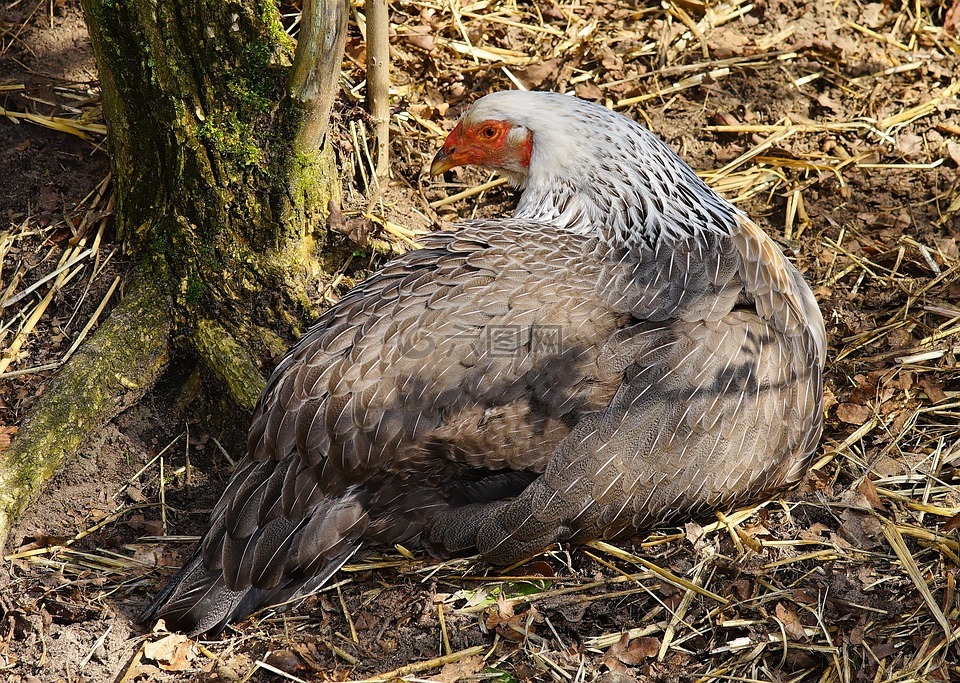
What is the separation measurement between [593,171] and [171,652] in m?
2.54

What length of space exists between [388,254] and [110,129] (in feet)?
4.42

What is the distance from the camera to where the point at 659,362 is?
3.34 metres

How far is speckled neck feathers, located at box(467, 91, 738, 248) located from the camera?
12.3 feet

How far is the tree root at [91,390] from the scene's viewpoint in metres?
3.65

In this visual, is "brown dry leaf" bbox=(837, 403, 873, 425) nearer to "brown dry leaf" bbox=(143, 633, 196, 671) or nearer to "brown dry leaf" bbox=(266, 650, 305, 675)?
"brown dry leaf" bbox=(266, 650, 305, 675)

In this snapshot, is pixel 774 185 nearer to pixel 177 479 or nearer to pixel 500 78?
pixel 500 78

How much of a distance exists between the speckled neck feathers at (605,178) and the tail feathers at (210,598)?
1.71 metres

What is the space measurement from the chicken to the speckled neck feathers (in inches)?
9.3

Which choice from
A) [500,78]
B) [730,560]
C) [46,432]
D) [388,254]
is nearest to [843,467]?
[730,560]

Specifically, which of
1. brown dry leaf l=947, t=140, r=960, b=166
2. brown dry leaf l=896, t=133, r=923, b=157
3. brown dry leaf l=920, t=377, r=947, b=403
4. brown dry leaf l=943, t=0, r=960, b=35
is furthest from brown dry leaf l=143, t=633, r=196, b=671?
brown dry leaf l=943, t=0, r=960, b=35

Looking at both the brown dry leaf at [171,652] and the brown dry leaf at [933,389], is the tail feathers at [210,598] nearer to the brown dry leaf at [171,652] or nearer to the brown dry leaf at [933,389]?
the brown dry leaf at [171,652]

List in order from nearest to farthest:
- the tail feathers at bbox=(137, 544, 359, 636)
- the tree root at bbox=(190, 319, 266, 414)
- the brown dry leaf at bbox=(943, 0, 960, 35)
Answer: the tail feathers at bbox=(137, 544, 359, 636), the tree root at bbox=(190, 319, 266, 414), the brown dry leaf at bbox=(943, 0, 960, 35)

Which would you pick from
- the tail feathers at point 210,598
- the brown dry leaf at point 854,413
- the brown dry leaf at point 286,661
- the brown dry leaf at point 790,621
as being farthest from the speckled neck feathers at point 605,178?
the brown dry leaf at point 286,661

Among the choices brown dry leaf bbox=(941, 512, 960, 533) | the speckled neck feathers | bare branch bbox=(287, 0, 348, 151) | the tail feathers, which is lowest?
brown dry leaf bbox=(941, 512, 960, 533)
